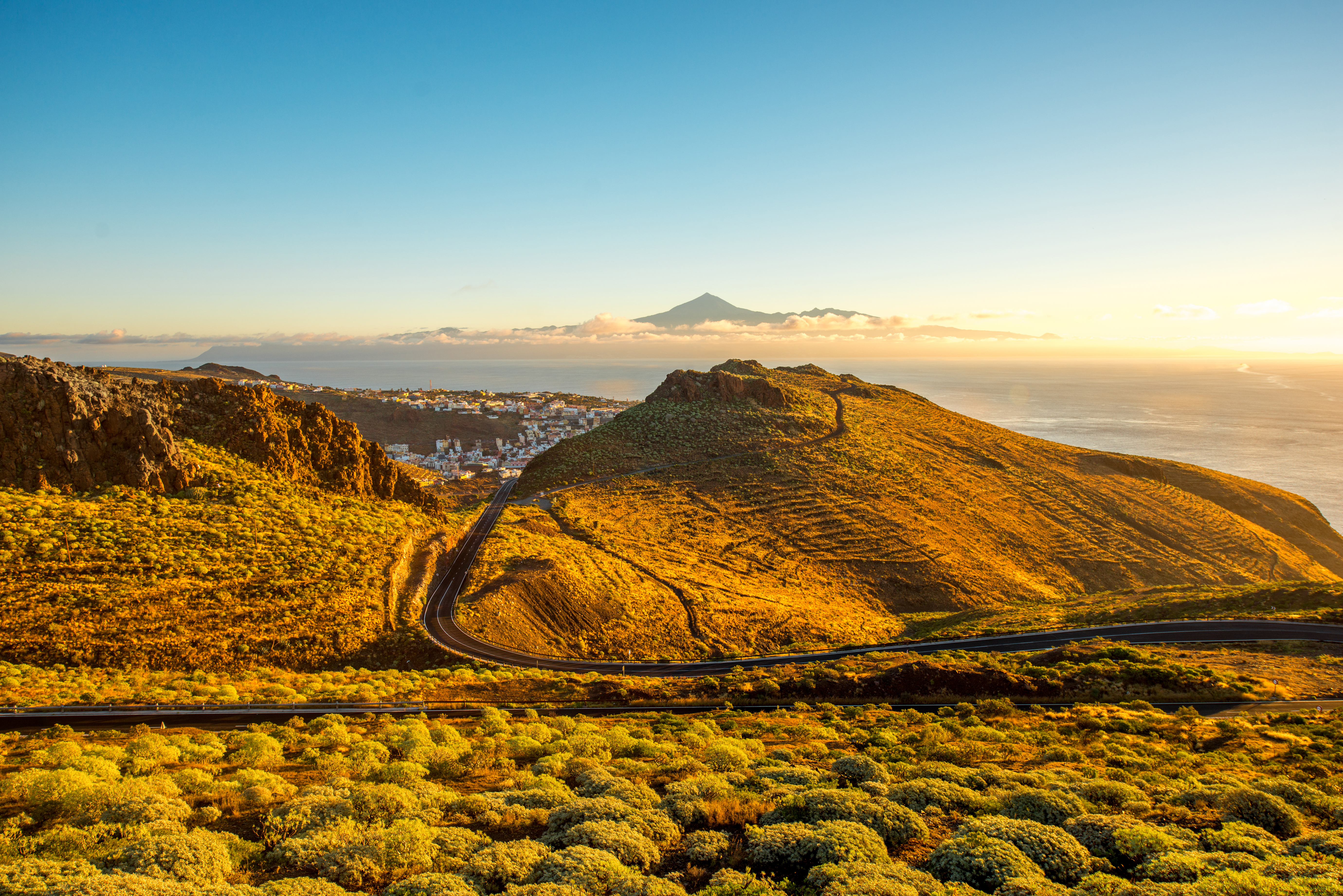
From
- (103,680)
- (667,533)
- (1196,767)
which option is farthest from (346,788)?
(667,533)

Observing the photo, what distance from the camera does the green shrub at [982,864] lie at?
8.09 m

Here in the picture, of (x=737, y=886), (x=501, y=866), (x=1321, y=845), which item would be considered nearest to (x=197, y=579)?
(x=501, y=866)

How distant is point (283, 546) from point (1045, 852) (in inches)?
1280

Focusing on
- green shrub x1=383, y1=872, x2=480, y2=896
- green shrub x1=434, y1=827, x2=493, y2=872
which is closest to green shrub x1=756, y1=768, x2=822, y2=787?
green shrub x1=434, y1=827, x2=493, y2=872

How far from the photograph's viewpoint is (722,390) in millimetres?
72375

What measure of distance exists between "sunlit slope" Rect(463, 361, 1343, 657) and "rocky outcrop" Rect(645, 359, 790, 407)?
242 millimetres

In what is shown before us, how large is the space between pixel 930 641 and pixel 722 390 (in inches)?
1799

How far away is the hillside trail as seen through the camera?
171 ft

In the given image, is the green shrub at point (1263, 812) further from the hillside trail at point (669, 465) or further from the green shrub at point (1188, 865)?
the hillside trail at point (669, 465)

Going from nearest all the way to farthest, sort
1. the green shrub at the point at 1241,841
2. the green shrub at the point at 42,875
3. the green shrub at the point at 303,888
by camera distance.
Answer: the green shrub at the point at 42,875 → the green shrub at the point at 303,888 → the green shrub at the point at 1241,841

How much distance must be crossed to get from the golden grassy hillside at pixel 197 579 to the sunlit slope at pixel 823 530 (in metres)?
5.80

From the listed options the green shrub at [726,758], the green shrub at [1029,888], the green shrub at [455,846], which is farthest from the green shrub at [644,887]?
the green shrub at [726,758]

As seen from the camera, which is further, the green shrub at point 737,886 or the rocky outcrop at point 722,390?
the rocky outcrop at point 722,390

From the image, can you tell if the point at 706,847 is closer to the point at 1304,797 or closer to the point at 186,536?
the point at 1304,797
